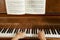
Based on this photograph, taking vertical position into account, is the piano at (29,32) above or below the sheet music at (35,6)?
below

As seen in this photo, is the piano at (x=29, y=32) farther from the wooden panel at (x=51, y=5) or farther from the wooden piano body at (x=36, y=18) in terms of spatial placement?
the wooden panel at (x=51, y=5)

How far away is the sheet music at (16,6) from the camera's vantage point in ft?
5.68

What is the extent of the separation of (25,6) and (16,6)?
121 millimetres

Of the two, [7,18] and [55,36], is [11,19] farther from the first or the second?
[55,36]

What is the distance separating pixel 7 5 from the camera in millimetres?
1754

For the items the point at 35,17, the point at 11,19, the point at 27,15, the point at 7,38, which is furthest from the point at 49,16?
the point at 7,38

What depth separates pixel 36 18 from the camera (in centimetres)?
177

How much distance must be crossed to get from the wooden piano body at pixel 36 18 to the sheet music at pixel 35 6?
0.24 feet

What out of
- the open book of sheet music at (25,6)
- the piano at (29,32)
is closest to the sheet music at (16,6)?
the open book of sheet music at (25,6)

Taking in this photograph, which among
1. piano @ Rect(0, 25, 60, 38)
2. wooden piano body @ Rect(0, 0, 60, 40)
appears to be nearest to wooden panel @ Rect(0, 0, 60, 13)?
wooden piano body @ Rect(0, 0, 60, 40)

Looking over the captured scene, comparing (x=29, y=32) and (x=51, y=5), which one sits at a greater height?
(x=51, y=5)

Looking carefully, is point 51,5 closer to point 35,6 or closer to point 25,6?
point 35,6

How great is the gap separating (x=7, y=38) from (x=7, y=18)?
0.33 metres

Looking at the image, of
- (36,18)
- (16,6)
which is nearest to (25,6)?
(16,6)
